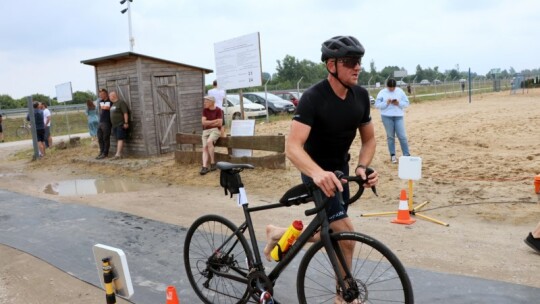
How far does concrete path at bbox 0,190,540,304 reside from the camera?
3.93 m

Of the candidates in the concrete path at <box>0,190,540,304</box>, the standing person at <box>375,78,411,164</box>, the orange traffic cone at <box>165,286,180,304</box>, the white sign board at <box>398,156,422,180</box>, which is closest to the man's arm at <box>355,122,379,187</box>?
the concrete path at <box>0,190,540,304</box>

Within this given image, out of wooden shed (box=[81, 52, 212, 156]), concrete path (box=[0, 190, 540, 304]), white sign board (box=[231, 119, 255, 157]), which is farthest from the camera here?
wooden shed (box=[81, 52, 212, 156])

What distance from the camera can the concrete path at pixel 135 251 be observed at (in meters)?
3.93

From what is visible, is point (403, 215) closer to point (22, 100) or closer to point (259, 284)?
point (259, 284)

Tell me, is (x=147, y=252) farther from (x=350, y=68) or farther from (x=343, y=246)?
(x=350, y=68)

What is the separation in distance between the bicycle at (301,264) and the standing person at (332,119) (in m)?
0.13

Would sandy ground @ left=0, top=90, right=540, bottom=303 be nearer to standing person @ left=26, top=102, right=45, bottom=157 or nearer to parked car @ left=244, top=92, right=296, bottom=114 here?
standing person @ left=26, top=102, right=45, bottom=157

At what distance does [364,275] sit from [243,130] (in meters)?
7.32

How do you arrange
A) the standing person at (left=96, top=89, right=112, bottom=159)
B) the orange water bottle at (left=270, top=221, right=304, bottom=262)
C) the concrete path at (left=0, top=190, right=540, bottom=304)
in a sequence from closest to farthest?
the orange water bottle at (left=270, top=221, right=304, bottom=262), the concrete path at (left=0, top=190, right=540, bottom=304), the standing person at (left=96, top=89, right=112, bottom=159)

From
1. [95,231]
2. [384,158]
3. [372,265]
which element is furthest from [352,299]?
[384,158]

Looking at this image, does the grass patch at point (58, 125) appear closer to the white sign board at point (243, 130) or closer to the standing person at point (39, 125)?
the standing person at point (39, 125)

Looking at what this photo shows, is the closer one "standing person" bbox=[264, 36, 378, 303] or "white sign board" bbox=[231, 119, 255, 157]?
"standing person" bbox=[264, 36, 378, 303]

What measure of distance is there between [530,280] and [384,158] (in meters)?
6.23

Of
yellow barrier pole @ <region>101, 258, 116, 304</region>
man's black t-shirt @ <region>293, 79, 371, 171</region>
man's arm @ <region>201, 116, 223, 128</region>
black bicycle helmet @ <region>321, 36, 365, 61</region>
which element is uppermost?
black bicycle helmet @ <region>321, 36, 365, 61</region>
